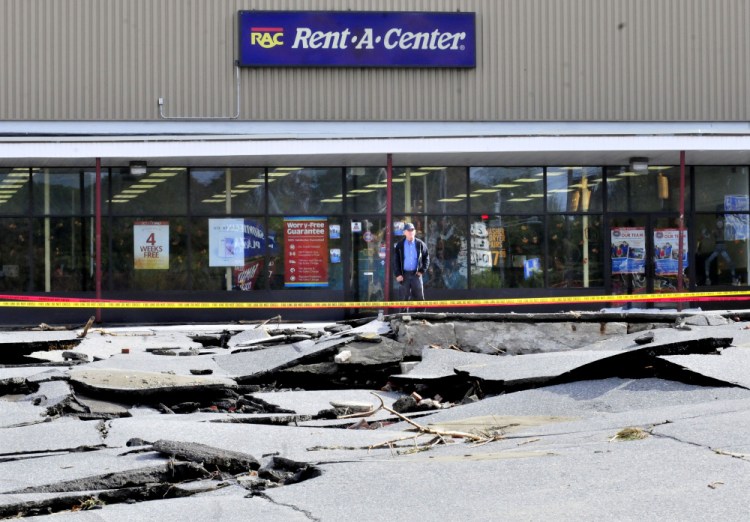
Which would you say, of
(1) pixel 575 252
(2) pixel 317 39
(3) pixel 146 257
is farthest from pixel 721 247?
(3) pixel 146 257

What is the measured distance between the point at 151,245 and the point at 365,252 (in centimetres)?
468

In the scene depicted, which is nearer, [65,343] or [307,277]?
[65,343]

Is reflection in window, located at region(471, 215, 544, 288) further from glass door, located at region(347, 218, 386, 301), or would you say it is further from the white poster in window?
the white poster in window

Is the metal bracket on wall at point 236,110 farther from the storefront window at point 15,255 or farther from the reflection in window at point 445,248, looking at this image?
the reflection in window at point 445,248

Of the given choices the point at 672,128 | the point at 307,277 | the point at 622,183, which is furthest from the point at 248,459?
the point at 672,128

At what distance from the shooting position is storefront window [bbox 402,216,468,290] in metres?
25.8

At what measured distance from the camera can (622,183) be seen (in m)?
26.4

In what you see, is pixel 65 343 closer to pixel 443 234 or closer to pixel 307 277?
pixel 307 277

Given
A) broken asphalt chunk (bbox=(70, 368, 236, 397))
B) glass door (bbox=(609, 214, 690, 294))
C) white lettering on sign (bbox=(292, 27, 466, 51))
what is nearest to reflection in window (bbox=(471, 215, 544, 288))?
glass door (bbox=(609, 214, 690, 294))

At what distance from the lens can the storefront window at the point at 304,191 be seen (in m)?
25.6

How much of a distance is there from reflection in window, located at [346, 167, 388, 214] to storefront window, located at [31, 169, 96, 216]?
5.61m

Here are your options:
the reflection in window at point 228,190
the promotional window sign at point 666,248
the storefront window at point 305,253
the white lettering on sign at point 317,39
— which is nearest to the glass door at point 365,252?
the storefront window at point 305,253

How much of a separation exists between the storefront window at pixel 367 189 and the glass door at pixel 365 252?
0.30 m

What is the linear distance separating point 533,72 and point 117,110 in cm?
988
